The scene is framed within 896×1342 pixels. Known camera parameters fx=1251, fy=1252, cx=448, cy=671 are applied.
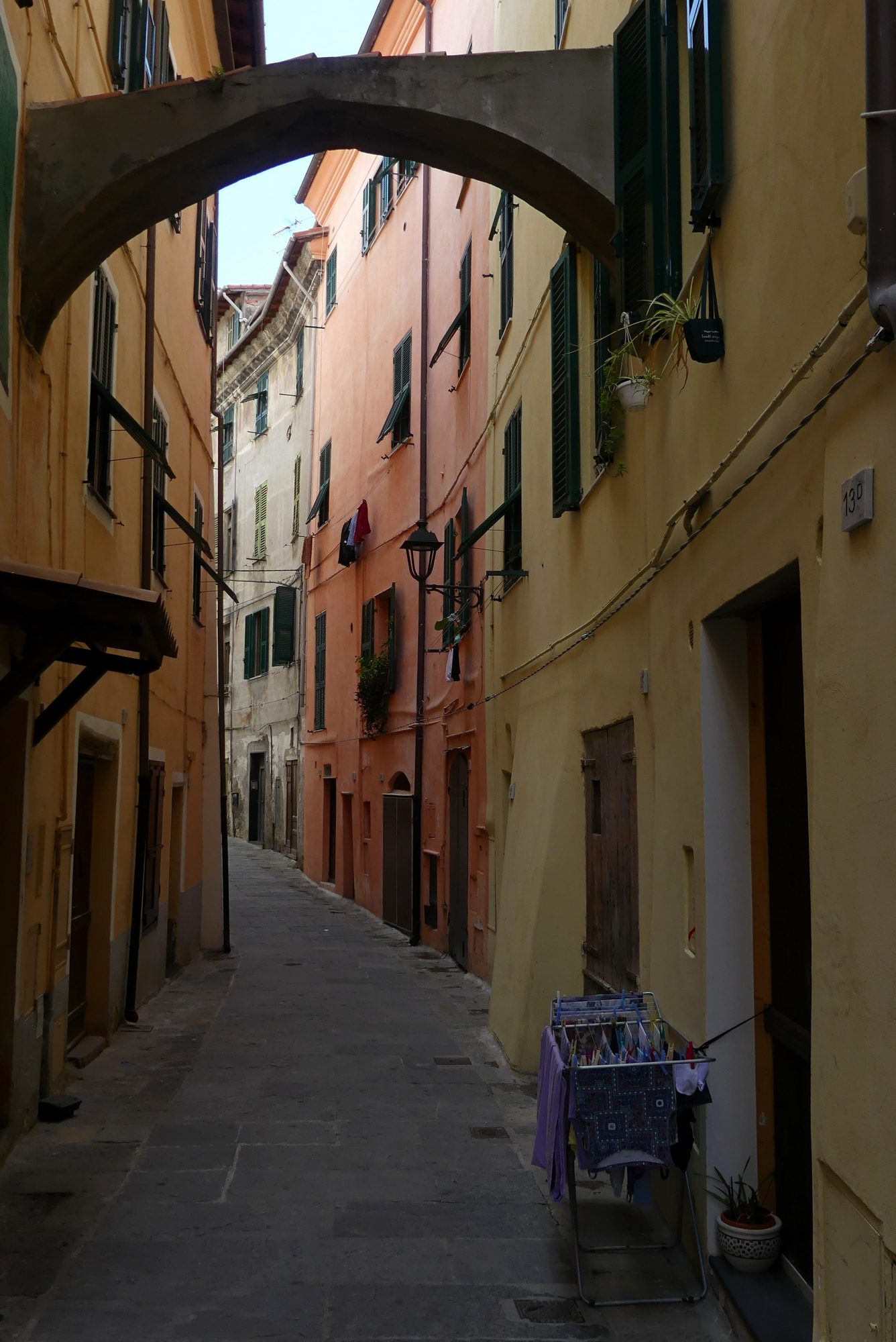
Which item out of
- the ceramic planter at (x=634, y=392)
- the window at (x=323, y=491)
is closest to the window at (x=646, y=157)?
the ceramic planter at (x=634, y=392)

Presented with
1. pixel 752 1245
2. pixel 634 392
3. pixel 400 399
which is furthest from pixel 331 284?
pixel 752 1245

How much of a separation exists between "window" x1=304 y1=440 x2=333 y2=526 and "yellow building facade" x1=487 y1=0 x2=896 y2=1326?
579 inches

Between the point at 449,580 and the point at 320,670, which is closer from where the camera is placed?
the point at 449,580

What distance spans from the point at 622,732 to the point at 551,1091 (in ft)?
8.24

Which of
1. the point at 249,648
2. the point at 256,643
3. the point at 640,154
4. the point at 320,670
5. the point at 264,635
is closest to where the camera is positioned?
the point at 640,154

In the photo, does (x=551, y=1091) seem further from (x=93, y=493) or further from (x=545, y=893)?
(x=93, y=493)

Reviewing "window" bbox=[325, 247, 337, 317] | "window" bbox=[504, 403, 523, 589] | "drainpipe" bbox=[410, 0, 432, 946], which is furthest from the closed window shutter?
"window" bbox=[504, 403, 523, 589]

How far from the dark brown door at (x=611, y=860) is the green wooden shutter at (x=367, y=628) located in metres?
11.4

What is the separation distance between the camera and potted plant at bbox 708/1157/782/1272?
14.8ft

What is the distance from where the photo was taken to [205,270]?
15.4 metres

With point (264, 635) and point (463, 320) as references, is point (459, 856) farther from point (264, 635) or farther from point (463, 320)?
point (264, 635)

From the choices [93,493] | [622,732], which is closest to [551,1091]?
[622,732]

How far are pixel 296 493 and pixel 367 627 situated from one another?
27.9 feet

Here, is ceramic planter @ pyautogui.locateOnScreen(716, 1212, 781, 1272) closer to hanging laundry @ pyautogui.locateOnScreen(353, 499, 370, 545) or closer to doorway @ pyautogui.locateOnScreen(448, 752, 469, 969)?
doorway @ pyautogui.locateOnScreen(448, 752, 469, 969)
